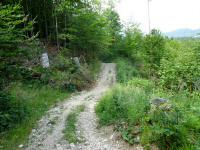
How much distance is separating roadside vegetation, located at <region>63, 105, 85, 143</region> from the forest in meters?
0.24

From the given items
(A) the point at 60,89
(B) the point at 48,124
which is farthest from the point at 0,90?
(A) the point at 60,89

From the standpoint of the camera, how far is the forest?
215 inches

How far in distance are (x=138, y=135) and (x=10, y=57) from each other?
193 inches

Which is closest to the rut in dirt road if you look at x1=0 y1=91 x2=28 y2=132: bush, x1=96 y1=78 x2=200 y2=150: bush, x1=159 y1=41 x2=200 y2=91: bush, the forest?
the forest

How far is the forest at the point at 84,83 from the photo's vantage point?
5473mm

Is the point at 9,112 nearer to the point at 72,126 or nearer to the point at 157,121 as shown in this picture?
the point at 72,126

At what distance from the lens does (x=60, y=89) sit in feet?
43.5

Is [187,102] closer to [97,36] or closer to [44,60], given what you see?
[44,60]

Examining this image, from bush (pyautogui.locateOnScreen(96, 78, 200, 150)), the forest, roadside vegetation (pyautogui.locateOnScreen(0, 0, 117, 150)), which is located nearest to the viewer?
bush (pyautogui.locateOnScreen(96, 78, 200, 150))

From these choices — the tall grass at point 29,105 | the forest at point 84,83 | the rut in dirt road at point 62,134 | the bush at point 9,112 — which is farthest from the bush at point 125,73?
the bush at point 9,112

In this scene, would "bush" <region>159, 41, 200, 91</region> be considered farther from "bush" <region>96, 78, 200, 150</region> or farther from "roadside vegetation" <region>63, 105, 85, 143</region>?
"roadside vegetation" <region>63, 105, 85, 143</region>

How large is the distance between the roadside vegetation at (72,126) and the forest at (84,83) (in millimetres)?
240

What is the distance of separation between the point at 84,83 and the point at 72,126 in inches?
287

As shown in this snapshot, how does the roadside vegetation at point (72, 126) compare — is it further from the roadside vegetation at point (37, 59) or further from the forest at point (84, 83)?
the roadside vegetation at point (37, 59)
